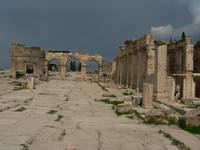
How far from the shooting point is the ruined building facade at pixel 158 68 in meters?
14.6

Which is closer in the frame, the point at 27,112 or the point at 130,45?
the point at 27,112

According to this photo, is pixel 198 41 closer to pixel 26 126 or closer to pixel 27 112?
pixel 27 112

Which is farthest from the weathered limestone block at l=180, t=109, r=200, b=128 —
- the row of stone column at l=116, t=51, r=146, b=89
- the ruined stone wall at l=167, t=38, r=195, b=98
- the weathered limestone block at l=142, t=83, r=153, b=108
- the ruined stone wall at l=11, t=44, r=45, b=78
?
the ruined stone wall at l=11, t=44, r=45, b=78

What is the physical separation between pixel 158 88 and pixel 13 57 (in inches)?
1131

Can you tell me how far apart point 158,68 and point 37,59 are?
27796 millimetres

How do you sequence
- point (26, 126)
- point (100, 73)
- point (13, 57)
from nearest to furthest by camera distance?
point (26, 126)
point (13, 57)
point (100, 73)

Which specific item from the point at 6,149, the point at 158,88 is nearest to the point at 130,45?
the point at 158,88

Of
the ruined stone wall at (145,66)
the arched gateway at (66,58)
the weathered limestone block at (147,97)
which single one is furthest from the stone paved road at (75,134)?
the arched gateway at (66,58)

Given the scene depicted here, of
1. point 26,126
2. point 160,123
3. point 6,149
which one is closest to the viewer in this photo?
point 6,149

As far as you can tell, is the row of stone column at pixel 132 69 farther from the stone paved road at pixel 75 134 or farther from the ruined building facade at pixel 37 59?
the stone paved road at pixel 75 134

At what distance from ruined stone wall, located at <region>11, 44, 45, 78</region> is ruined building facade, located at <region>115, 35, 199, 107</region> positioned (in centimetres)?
1482

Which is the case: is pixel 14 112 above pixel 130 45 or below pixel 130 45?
below

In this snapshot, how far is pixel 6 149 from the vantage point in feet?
15.6

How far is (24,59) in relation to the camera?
39.2 m
